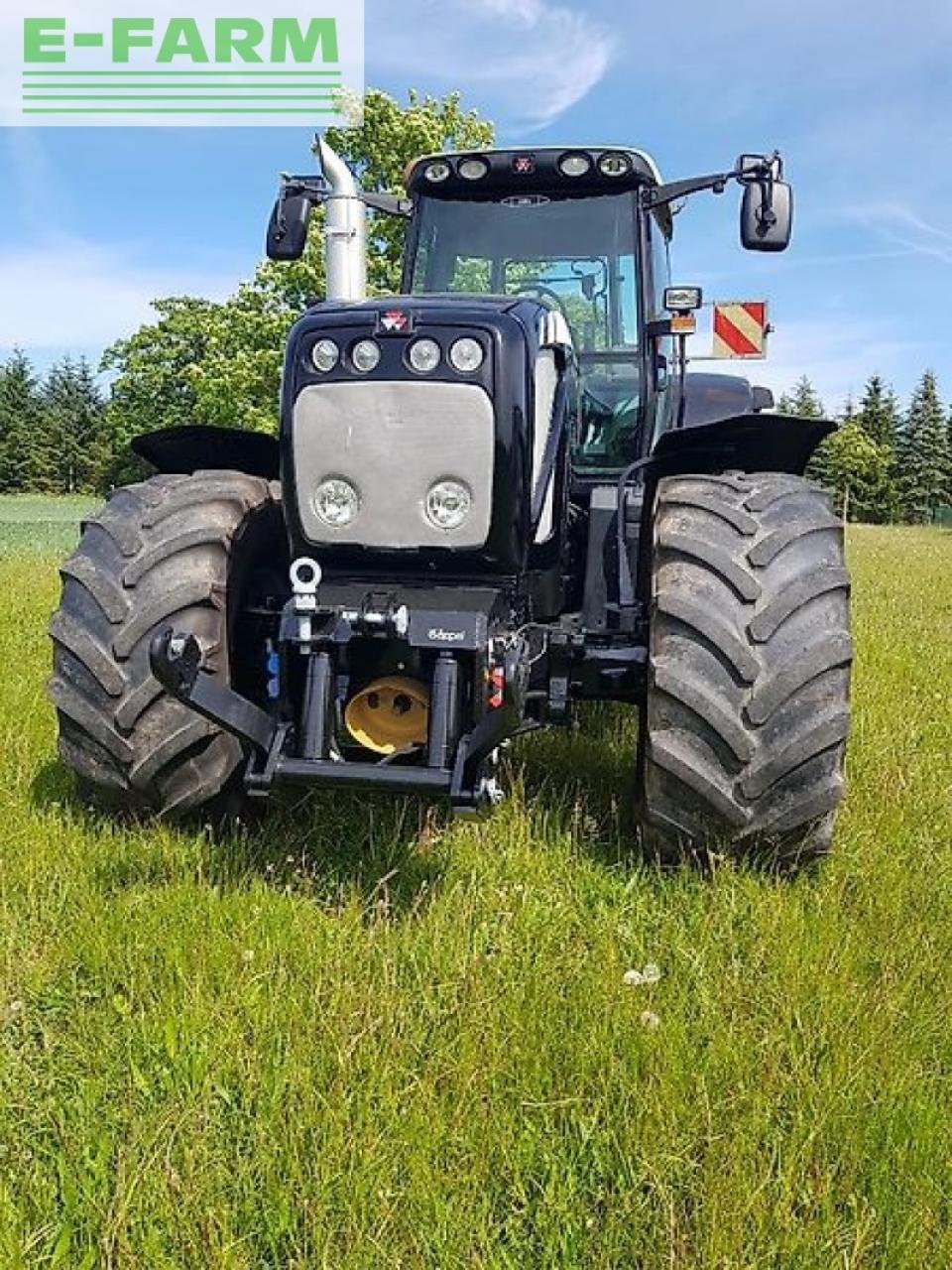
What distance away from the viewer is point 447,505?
3.13m

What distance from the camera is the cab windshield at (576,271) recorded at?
4.56 m

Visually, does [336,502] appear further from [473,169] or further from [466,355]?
[473,169]

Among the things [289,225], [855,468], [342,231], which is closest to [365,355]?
[342,231]

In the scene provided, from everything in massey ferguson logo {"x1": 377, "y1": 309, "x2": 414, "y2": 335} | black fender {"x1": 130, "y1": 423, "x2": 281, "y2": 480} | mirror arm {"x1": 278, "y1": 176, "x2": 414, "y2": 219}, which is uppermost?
mirror arm {"x1": 278, "y1": 176, "x2": 414, "y2": 219}

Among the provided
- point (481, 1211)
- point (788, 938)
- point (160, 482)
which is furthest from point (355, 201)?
point (481, 1211)

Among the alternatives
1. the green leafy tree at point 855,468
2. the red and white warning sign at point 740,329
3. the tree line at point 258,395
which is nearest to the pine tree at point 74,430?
the tree line at point 258,395

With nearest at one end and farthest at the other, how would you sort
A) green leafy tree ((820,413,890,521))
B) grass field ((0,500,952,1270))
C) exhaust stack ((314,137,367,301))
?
grass field ((0,500,952,1270)), exhaust stack ((314,137,367,301)), green leafy tree ((820,413,890,521))

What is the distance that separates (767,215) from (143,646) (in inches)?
108

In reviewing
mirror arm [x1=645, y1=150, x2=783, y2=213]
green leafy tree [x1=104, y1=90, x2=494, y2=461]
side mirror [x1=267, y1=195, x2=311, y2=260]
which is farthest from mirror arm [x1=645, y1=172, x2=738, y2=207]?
green leafy tree [x1=104, y1=90, x2=494, y2=461]

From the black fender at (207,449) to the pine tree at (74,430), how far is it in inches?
2779

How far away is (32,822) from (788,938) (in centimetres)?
237

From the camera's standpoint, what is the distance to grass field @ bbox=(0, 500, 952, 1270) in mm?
2004

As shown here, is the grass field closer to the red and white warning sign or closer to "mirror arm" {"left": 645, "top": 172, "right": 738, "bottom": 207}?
"mirror arm" {"left": 645, "top": 172, "right": 738, "bottom": 207}

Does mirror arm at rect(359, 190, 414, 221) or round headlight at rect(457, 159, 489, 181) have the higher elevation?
round headlight at rect(457, 159, 489, 181)
